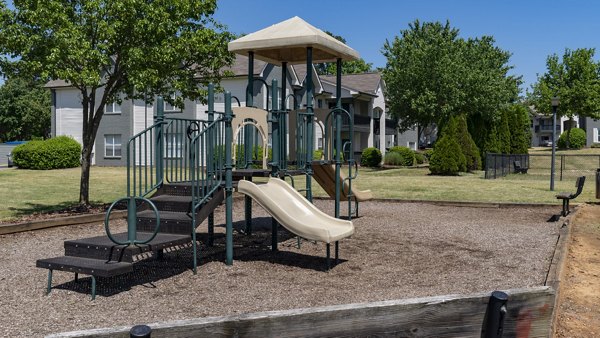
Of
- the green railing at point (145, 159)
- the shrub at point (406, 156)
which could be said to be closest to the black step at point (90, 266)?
the green railing at point (145, 159)

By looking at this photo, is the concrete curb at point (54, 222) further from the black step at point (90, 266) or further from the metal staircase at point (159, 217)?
the black step at point (90, 266)

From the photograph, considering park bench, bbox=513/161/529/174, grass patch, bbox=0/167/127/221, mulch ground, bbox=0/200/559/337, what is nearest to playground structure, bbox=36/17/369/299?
mulch ground, bbox=0/200/559/337

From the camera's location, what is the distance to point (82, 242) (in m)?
6.50

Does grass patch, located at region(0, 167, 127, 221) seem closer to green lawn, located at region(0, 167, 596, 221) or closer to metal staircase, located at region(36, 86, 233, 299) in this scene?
green lawn, located at region(0, 167, 596, 221)

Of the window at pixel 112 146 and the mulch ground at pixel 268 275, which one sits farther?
the window at pixel 112 146

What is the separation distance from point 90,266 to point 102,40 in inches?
330

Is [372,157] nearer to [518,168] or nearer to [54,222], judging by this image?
[518,168]

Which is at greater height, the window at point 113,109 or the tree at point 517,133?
the window at point 113,109

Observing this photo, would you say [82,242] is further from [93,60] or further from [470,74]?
[470,74]

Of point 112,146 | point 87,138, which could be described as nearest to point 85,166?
point 87,138

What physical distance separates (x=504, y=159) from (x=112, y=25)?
83.1 ft

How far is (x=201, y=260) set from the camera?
8.20m

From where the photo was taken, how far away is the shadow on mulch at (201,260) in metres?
6.65

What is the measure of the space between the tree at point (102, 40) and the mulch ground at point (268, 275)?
11.7 ft
